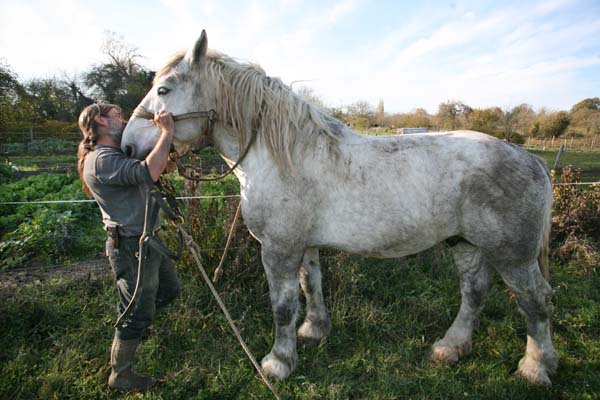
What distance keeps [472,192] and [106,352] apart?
10.2 feet

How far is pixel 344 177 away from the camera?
2.17m

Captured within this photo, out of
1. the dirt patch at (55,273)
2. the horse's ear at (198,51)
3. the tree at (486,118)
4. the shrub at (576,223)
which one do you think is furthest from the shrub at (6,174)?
the tree at (486,118)

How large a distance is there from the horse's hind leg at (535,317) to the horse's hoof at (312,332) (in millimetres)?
1519

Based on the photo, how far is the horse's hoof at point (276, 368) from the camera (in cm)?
252

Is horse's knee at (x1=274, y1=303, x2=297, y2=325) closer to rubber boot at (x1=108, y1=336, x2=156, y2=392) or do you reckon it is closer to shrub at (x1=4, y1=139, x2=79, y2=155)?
rubber boot at (x1=108, y1=336, x2=156, y2=392)

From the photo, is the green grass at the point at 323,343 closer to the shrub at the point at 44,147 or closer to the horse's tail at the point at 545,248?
the horse's tail at the point at 545,248

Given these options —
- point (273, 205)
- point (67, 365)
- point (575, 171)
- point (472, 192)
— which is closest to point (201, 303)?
point (67, 365)

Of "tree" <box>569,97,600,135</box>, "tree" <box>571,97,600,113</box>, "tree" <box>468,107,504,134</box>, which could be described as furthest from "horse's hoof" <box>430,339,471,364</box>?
"tree" <box>571,97,600,113</box>

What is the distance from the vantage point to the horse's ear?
6.57ft

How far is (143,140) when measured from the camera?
6.71 ft

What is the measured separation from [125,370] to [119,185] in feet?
4.56

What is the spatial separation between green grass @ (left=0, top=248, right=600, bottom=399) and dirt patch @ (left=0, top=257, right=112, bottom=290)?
0.62 feet

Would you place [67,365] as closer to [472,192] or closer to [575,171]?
[472,192]

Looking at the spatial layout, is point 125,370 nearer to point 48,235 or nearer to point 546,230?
point 48,235
